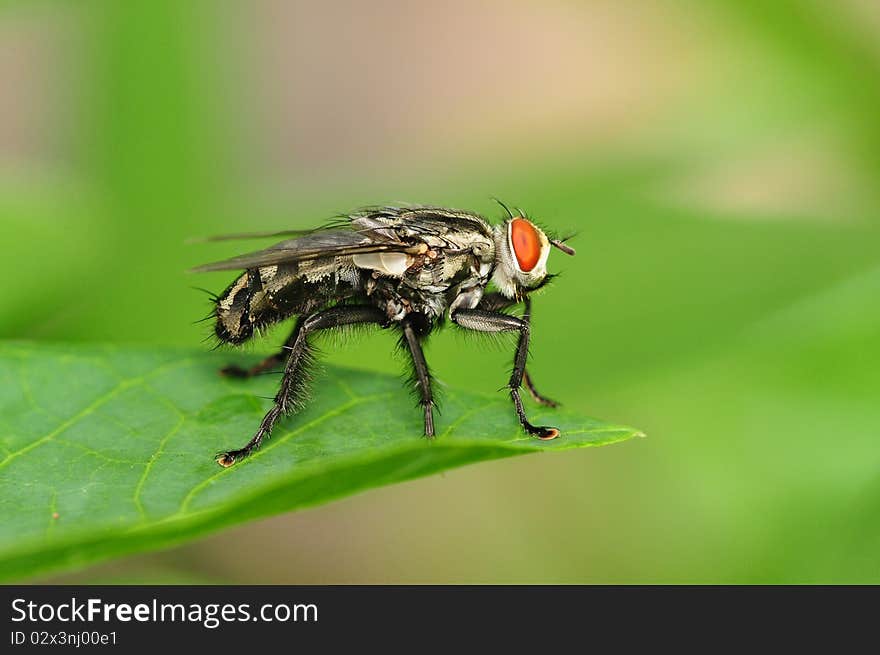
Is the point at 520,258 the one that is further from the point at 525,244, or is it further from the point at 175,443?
the point at 175,443

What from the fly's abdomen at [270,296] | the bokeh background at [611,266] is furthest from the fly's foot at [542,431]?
the fly's abdomen at [270,296]

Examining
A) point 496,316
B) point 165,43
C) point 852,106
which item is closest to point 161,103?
point 165,43

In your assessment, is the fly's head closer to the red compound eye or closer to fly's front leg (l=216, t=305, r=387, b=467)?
the red compound eye

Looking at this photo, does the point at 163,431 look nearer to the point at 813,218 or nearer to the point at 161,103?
the point at 161,103

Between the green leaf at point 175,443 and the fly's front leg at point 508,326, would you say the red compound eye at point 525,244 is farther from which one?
the green leaf at point 175,443

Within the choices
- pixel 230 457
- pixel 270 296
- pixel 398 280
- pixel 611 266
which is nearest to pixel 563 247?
pixel 611 266

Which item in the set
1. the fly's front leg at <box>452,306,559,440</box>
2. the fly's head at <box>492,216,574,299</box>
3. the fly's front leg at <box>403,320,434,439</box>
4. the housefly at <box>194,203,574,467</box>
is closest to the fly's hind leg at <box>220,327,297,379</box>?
the housefly at <box>194,203,574,467</box>
